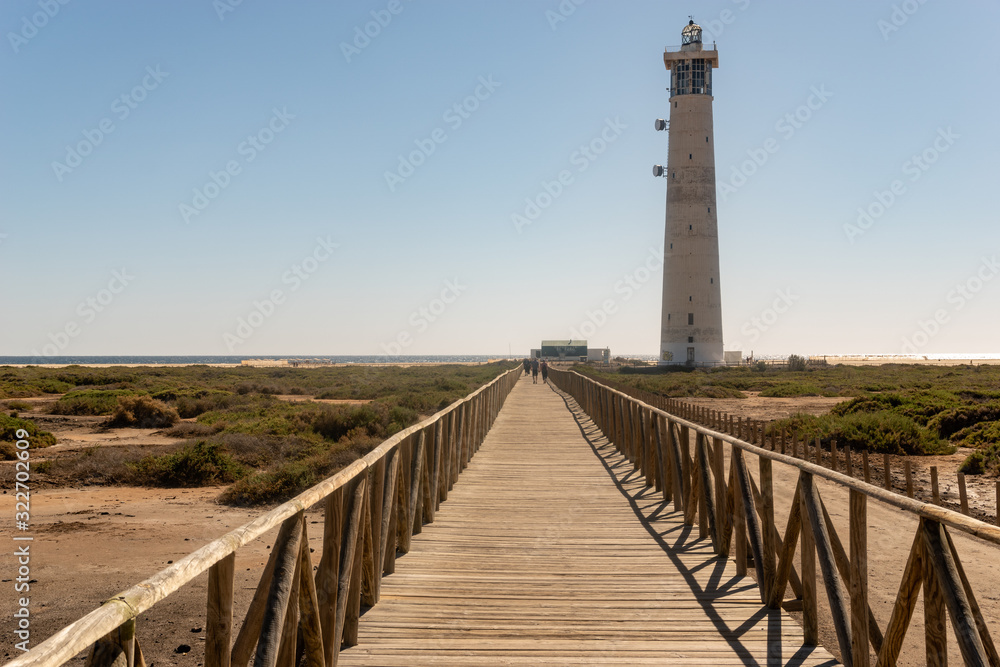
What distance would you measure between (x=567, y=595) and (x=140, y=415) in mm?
20739

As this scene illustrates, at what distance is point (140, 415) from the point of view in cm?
2236

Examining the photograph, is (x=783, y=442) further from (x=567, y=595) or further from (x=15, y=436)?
(x=15, y=436)

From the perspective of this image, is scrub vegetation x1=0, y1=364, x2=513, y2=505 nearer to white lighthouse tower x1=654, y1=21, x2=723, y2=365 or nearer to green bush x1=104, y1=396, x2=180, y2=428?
green bush x1=104, y1=396, x2=180, y2=428

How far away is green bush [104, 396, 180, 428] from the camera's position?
855 inches

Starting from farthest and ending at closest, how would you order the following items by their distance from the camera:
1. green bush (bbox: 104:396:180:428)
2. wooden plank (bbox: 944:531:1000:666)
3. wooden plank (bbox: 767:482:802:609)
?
green bush (bbox: 104:396:180:428), wooden plank (bbox: 767:482:802:609), wooden plank (bbox: 944:531:1000:666)

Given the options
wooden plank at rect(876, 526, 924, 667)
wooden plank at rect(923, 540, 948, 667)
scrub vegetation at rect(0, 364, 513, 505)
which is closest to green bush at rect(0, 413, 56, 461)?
scrub vegetation at rect(0, 364, 513, 505)

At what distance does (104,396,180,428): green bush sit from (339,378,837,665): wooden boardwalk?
54.0 ft

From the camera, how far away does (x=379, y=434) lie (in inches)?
693

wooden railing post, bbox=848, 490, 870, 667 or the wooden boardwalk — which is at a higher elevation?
wooden railing post, bbox=848, 490, 870, 667

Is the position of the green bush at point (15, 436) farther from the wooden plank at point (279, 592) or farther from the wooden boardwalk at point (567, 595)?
the wooden plank at point (279, 592)

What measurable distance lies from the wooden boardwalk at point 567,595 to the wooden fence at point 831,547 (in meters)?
0.27

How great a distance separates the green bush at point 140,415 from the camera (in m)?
21.7

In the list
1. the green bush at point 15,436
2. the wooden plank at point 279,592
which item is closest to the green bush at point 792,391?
the green bush at point 15,436

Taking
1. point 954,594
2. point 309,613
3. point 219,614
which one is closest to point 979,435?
point 954,594
